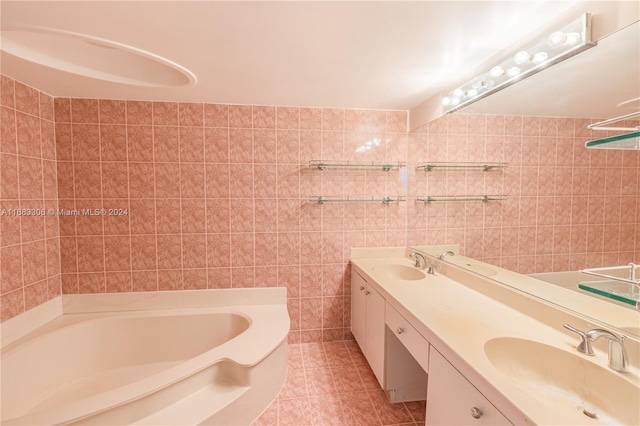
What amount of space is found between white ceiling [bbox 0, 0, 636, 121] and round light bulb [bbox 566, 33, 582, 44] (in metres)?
0.12

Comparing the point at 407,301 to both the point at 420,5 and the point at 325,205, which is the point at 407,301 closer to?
the point at 325,205

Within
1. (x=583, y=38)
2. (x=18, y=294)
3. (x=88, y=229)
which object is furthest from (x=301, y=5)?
(x=18, y=294)

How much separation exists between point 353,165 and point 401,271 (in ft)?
3.26

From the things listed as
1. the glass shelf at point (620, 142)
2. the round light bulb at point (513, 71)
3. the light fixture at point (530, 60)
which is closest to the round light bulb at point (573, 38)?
the light fixture at point (530, 60)

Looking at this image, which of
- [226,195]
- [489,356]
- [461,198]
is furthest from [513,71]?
[226,195]

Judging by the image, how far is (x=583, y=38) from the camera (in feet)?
3.67

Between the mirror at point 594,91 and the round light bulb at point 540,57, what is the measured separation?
0.05m

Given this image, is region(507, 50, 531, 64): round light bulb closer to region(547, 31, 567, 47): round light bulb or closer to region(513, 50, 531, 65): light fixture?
region(513, 50, 531, 65): light fixture

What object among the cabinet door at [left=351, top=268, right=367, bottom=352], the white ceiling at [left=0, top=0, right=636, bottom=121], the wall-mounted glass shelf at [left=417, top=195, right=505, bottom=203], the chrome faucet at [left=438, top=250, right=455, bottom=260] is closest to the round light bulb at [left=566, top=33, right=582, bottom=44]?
the white ceiling at [left=0, top=0, right=636, bottom=121]

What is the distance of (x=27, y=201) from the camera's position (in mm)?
2006

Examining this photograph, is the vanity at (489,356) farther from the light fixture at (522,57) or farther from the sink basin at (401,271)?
the light fixture at (522,57)

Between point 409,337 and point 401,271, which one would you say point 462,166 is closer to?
point 401,271

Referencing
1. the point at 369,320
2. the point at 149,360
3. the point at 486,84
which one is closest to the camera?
the point at 486,84

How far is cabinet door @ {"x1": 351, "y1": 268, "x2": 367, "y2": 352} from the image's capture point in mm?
2283
